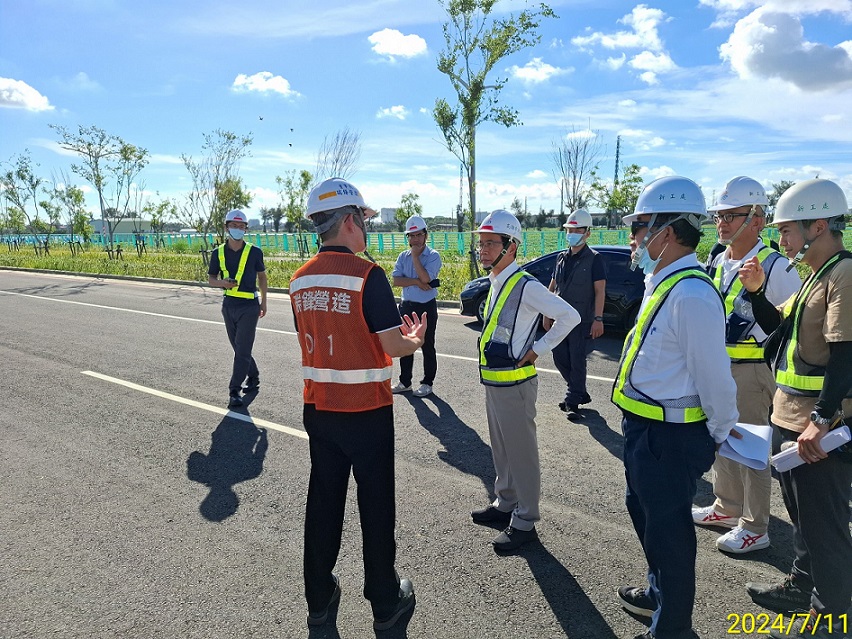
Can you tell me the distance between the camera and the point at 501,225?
138 inches

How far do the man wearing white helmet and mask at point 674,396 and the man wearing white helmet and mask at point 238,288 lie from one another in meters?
4.93

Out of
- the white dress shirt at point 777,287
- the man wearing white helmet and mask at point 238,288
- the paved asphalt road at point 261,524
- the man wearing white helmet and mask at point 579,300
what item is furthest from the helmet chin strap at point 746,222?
the man wearing white helmet and mask at point 238,288

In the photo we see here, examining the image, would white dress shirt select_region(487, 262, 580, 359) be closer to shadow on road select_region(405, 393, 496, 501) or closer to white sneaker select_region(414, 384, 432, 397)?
shadow on road select_region(405, 393, 496, 501)

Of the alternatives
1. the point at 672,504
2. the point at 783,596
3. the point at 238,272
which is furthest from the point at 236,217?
the point at 783,596

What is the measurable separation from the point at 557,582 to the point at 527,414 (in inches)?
37.9

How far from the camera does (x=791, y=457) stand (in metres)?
2.53

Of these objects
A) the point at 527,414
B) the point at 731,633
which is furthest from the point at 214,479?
the point at 731,633

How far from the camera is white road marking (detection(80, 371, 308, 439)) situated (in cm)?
552

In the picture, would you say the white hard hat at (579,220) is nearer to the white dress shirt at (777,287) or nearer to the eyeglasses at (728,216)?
the eyeglasses at (728,216)

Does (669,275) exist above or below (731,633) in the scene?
above

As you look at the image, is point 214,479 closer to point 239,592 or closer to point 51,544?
point 51,544

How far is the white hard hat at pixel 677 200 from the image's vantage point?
2406 mm

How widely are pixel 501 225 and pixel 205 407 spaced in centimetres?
437

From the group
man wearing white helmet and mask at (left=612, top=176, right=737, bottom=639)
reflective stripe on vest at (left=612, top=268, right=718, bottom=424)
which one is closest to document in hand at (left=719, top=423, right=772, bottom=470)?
man wearing white helmet and mask at (left=612, top=176, right=737, bottom=639)
